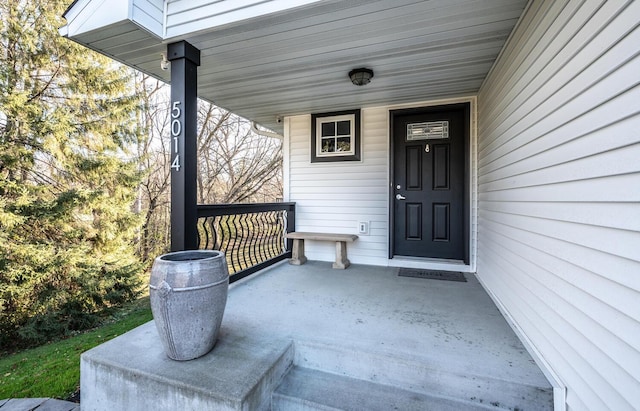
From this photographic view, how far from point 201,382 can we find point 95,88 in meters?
5.96

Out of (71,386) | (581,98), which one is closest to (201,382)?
(71,386)

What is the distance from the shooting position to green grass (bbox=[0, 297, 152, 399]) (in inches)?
90.9

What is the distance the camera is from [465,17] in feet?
6.75

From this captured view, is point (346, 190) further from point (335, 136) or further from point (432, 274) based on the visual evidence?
point (432, 274)

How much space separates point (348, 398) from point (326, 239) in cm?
232

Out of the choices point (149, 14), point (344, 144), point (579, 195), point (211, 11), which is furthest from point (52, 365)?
point (579, 195)

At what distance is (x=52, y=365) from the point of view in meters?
2.88

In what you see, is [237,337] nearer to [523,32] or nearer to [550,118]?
[550,118]

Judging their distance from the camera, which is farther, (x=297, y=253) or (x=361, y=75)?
(x=297, y=253)

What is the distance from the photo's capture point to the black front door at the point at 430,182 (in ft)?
12.2

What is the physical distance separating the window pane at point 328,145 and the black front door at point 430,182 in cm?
89

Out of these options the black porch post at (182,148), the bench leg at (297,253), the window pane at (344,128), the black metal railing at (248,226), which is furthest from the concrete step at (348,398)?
the window pane at (344,128)

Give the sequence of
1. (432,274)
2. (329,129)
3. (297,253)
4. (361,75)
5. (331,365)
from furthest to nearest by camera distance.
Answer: (329,129) < (297,253) < (432,274) < (361,75) < (331,365)

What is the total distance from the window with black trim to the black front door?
22.2 inches
